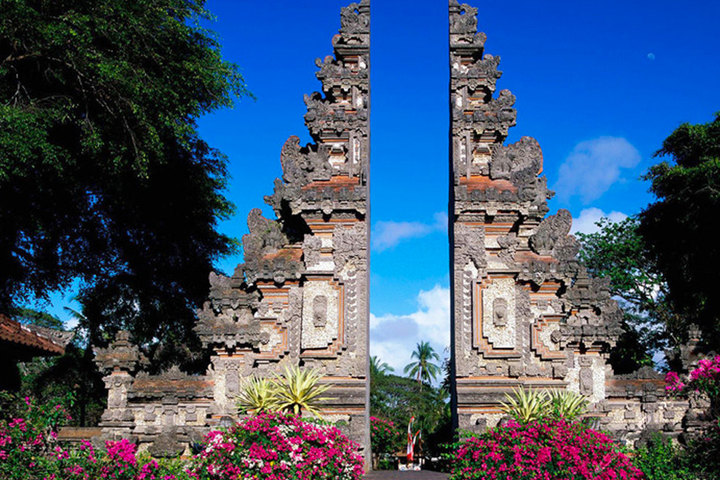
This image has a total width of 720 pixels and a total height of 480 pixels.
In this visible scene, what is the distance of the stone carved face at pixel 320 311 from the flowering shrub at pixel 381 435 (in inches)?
258

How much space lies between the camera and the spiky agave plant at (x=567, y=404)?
38.2ft

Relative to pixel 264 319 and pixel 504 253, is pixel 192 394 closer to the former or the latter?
pixel 264 319

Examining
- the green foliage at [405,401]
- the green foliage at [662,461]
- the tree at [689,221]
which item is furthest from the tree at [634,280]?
the green foliage at [662,461]

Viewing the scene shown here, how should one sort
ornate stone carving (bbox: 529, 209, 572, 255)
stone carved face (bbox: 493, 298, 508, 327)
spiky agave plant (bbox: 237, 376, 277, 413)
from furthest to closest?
ornate stone carving (bbox: 529, 209, 572, 255)
stone carved face (bbox: 493, 298, 508, 327)
spiky agave plant (bbox: 237, 376, 277, 413)

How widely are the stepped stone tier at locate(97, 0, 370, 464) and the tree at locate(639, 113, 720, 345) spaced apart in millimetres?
14517

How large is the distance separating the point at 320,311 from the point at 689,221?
1772 cm

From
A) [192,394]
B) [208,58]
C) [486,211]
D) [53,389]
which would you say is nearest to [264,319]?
[192,394]

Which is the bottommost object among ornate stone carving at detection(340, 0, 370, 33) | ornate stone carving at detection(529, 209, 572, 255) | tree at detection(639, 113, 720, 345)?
ornate stone carving at detection(529, 209, 572, 255)

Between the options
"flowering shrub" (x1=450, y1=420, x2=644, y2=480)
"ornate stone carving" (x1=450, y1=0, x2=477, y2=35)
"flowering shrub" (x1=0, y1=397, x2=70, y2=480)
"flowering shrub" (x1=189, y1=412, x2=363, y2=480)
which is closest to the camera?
"flowering shrub" (x1=450, y1=420, x2=644, y2=480)

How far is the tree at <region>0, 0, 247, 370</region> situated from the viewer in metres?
15.6

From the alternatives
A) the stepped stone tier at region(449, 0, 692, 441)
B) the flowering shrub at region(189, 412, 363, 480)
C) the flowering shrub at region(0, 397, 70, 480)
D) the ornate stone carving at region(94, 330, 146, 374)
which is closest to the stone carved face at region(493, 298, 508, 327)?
the stepped stone tier at region(449, 0, 692, 441)

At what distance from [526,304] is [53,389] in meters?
25.5

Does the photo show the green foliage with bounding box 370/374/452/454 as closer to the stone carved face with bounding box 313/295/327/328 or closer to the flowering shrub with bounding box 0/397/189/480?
the stone carved face with bounding box 313/295/327/328

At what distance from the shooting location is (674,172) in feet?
84.5
